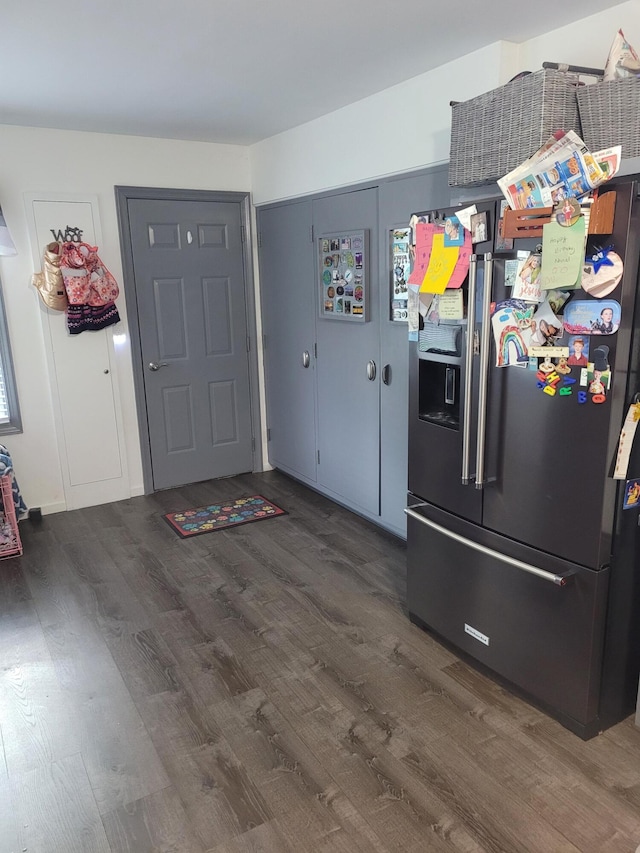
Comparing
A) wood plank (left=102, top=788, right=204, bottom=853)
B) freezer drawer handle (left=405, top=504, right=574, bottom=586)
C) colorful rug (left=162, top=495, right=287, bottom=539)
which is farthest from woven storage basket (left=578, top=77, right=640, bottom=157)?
colorful rug (left=162, top=495, right=287, bottom=539)

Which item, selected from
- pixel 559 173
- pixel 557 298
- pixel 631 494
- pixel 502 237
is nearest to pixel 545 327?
pixel 557 298

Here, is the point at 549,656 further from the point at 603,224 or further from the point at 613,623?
the point at 603,224

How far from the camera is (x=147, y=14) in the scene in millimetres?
2219

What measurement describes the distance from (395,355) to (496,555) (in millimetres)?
1473

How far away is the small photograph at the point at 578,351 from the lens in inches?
74.2

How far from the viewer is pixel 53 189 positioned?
3.92 meters

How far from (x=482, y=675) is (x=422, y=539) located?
22.6 inches

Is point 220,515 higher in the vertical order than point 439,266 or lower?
lower

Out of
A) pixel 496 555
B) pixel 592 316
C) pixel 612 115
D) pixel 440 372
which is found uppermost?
pixel 612 115

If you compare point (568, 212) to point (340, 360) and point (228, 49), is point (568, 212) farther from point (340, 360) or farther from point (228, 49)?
point (340, 360)

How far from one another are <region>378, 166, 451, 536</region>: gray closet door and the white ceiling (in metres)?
0.53

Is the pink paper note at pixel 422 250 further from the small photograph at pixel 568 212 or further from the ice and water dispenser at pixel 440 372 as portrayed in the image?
the small photograph at pixel 568 212

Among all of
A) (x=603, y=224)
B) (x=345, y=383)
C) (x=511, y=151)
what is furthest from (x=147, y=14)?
(x=345, y=383)

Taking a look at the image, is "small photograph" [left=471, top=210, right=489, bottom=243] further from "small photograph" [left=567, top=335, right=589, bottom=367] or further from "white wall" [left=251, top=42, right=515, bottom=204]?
"white wall" [left=251, top=42, right=515, bottom=204]
